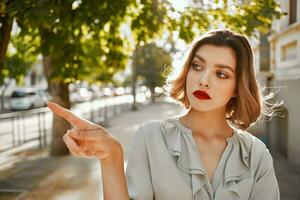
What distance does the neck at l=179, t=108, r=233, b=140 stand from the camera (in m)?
2.18

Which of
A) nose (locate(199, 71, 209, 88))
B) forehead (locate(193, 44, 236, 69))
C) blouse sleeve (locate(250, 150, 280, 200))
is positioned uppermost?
forehead (locate(193, 44, 236, 69))

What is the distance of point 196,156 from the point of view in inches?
79.7

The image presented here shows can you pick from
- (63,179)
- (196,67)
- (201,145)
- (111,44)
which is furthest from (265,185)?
(111,44)

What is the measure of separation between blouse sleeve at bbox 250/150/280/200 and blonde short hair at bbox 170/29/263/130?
0.32 m

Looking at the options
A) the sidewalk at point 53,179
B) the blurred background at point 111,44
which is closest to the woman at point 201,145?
the blurred background at point 111,44

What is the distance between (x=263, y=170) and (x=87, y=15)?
431 centimetres

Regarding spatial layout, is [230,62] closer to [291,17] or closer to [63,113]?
[63,113]

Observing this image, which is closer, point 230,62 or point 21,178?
point 230,62

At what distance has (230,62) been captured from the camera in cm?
210

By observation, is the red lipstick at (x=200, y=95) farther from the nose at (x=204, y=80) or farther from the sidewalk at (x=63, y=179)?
the sidewalk at (x=63, y=179)

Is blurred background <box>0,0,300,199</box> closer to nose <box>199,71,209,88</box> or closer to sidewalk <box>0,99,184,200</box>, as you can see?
sidewalk <box>0,99,184,200</box>

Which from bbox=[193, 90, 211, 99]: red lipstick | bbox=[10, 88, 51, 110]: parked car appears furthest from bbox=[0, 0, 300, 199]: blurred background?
bbox=[10, 88, 51, 110]: parked car

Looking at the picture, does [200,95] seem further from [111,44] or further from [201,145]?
[111,44]

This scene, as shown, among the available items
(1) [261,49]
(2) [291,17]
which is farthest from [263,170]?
(1) [261,49]
